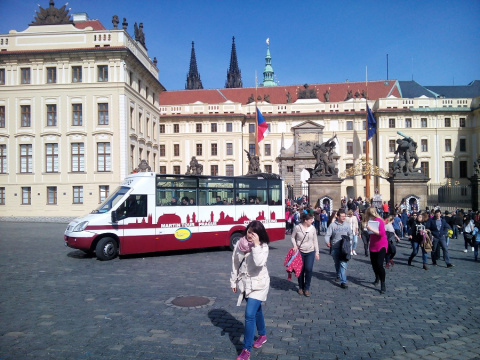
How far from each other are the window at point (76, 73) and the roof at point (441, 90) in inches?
1825

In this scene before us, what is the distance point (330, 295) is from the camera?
823 cm

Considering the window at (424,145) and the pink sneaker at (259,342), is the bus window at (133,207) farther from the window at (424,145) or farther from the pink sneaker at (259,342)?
A: the window at (424,145)

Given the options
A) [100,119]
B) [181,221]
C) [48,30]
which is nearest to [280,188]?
[181,221]

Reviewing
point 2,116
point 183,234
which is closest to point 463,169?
point 183,234

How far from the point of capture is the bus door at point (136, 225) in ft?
42.7

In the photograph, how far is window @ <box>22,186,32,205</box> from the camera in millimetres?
32841

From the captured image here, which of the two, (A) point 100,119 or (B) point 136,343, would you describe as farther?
(A) point 100,119

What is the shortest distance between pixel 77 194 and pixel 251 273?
30779 mm

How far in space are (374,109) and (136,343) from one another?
5486 centimetres

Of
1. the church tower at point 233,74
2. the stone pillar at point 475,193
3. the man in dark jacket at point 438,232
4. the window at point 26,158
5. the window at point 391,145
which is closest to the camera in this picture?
the man in dark jacket at point 438,232

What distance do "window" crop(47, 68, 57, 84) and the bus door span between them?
24.8 meters

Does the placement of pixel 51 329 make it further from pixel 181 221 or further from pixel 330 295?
pixel 181 221

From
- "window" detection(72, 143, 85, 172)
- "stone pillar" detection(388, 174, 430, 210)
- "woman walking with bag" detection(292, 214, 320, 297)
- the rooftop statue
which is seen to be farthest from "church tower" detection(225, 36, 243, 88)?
"woman walking with bag" detection(292, 214, 320, 297)

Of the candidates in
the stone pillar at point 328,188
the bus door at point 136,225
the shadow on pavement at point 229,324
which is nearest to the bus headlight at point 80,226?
the bus door at point 136,225
